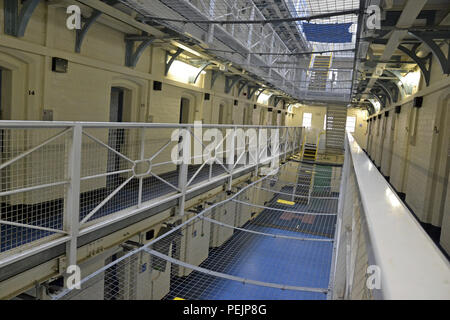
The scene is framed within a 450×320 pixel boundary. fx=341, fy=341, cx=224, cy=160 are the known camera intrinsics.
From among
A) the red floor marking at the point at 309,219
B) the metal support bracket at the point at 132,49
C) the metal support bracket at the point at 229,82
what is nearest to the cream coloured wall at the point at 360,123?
the red floor marking at the point at 309,219

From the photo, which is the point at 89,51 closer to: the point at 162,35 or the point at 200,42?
the point at 162,35

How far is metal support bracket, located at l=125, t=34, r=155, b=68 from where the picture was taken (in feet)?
10.7

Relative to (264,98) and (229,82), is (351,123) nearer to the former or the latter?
(264,98)

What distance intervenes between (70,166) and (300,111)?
11.9m

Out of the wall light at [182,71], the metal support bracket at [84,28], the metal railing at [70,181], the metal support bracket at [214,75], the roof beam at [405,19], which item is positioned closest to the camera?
the metal railing at [70,181]

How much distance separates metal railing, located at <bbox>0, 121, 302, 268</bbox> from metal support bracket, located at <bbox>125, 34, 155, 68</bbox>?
710mm

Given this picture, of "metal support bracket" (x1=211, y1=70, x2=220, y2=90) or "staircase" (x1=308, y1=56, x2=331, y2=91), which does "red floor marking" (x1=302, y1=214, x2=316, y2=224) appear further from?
"metal support bracket" (x1=211, y1=70, x2=220, y2=90)

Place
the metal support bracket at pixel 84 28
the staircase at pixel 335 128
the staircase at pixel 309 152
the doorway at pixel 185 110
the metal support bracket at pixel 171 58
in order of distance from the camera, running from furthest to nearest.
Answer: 1. the staircase at pixel 335 128
2. the staircase at pixel 309 152
3. the doorway at pixel 185 110
4. the metal support bracket at pixel 171 58
5. the metal support bracket at pixel 84 28

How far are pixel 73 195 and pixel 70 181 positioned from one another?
7 cm

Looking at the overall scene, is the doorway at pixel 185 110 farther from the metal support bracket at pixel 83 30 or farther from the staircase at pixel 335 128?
the staircase at pixel 335 128

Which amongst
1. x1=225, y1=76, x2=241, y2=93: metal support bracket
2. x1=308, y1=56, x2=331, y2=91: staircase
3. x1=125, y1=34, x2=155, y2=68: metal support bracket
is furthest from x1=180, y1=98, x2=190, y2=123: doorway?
x1=308, y1=56, x2=331, y2=91: staircase

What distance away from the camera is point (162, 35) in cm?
316

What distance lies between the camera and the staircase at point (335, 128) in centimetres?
955
